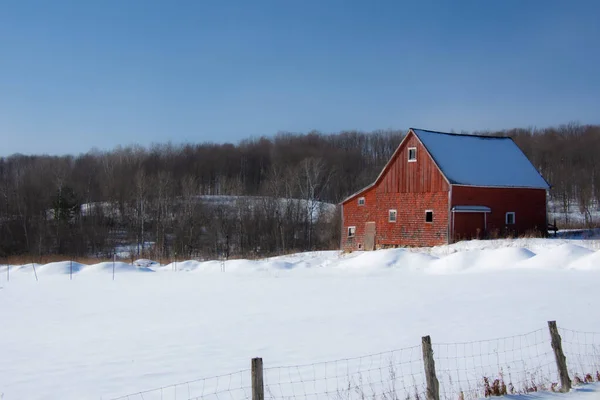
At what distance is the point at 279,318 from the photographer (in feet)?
51.4

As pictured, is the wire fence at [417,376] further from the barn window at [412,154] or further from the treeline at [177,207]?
the treeline at [177,207]

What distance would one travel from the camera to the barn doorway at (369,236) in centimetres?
3656

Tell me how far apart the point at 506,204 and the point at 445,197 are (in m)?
4.17

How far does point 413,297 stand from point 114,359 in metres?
9.37

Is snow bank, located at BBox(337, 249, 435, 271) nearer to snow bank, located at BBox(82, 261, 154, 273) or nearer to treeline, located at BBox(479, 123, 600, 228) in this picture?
snow bank, located at BBox(82, 261, 154, 273)

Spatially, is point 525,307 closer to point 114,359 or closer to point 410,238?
point 114,359

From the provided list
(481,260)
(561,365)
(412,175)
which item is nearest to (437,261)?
(481,260)

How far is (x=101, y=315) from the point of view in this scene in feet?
56.4

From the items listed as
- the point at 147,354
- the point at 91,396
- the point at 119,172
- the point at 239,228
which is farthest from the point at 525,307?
the point at 119,172

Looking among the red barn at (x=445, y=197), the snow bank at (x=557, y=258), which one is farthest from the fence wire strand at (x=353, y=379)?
the red barn at (x=445, y=197)

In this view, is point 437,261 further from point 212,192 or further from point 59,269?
point 212,192

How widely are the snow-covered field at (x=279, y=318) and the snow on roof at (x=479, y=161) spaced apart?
305 inches

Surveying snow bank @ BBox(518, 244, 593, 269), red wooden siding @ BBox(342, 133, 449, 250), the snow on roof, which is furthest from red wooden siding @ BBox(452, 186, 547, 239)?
snow bank @ BBox(518, 244, 593, 269)

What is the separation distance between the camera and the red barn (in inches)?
1309
